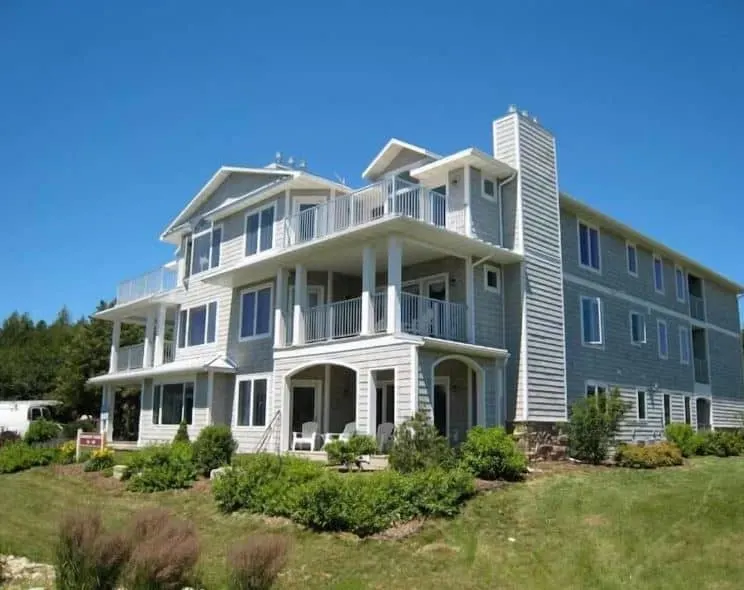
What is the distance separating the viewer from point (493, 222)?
20.2m

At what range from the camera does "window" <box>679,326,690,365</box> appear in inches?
1165

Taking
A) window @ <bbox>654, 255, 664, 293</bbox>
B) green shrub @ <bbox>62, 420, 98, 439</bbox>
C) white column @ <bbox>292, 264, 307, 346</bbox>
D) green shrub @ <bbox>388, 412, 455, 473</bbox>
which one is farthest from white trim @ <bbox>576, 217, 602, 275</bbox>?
green shrub @ <bbox>62, 420, 98, 439</bbox>

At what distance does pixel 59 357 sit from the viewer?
63688mm

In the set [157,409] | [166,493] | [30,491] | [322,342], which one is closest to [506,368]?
[322,342]

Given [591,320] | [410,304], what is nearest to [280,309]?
[410,304]

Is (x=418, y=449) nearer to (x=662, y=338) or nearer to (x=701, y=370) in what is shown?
(x=662, y=338)

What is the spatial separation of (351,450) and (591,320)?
11235mm

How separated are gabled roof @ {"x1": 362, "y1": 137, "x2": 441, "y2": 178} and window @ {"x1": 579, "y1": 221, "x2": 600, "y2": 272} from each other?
21.3 ft

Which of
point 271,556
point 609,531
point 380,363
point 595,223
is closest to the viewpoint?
point 271,556

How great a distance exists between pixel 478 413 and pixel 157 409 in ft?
47.7

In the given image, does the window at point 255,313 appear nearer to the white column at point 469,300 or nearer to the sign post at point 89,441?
the sign post at point 89,441

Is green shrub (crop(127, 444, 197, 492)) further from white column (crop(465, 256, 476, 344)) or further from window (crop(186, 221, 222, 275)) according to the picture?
window (crop(186, 221, 222, 275))

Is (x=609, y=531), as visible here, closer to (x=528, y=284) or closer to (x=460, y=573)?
(x=460, y=573)

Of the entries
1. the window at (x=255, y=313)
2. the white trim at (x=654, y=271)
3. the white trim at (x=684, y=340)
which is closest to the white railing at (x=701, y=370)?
the white trim at (x=684, y=340)
